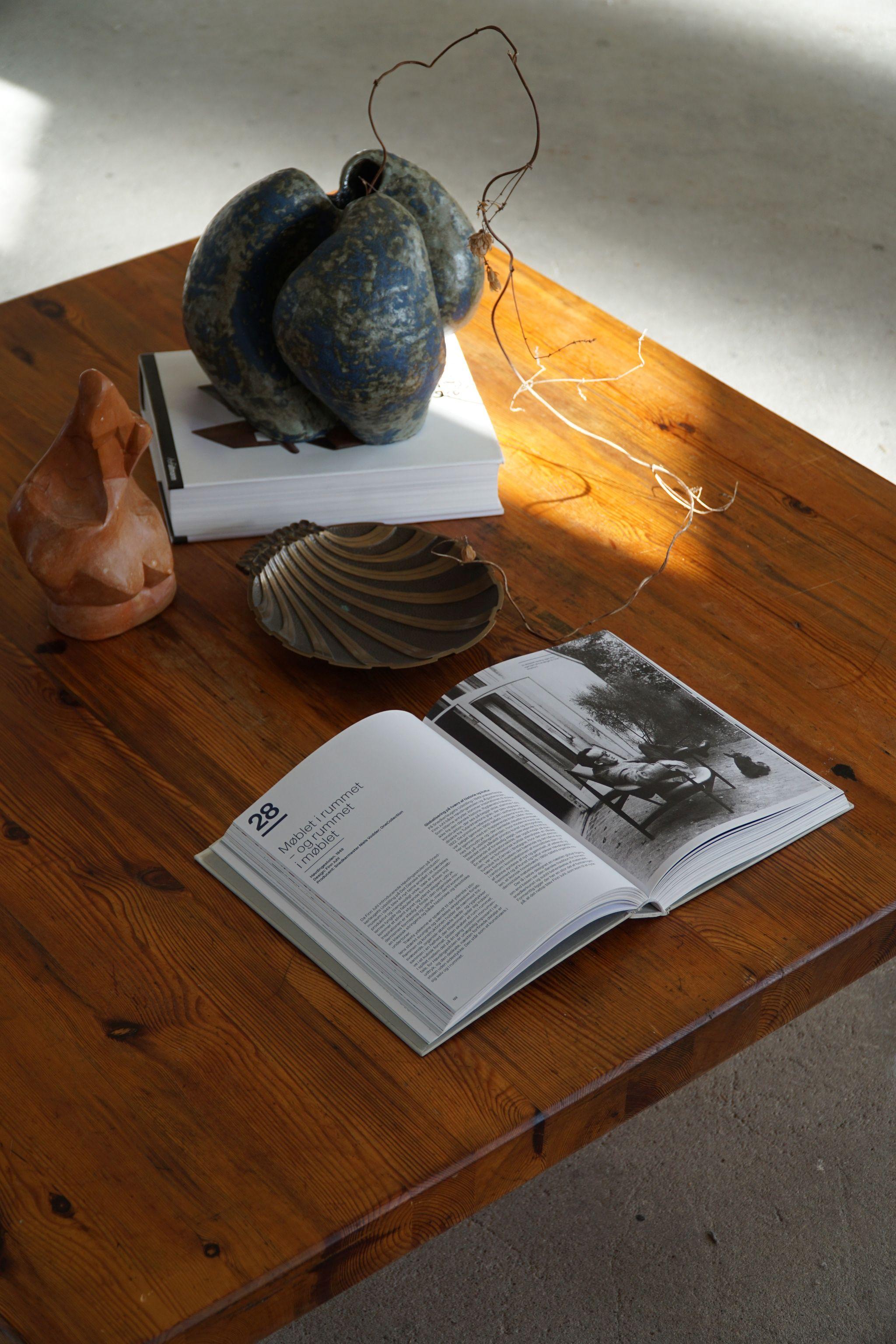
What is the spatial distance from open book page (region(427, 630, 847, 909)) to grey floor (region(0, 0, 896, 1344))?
193 mm

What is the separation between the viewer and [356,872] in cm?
79

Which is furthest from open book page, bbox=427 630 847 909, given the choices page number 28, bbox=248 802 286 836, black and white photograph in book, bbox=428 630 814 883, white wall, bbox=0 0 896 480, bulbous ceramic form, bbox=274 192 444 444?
white wall, bbox=0 0 896 480

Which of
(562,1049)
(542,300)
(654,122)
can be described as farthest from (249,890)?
(654,122)

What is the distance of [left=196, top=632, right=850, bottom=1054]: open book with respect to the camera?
0.75 metres

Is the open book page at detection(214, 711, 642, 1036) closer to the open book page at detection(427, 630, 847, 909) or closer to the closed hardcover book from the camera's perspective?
the open book page at detection(427, 630, 847, 909)

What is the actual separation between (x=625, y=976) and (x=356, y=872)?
0.18m

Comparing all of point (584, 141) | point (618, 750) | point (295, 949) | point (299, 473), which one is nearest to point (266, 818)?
point (295, 949)

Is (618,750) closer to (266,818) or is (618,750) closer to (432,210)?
(266,818)

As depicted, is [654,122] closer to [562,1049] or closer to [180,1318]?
[562,1049]

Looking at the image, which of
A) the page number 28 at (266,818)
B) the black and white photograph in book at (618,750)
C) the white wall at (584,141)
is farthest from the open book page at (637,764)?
the white wall at (584,141)

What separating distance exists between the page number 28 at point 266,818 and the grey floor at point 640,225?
1.45ft

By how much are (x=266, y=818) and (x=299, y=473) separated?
37cm

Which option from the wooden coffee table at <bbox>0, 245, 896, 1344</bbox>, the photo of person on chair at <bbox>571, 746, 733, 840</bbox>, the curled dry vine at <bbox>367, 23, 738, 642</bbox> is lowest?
the wooden coffee table at <bbox>0, 245, 896, 1344</bbox>

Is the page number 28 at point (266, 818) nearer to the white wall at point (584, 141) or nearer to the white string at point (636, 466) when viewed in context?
the white string at point (636, 466)
